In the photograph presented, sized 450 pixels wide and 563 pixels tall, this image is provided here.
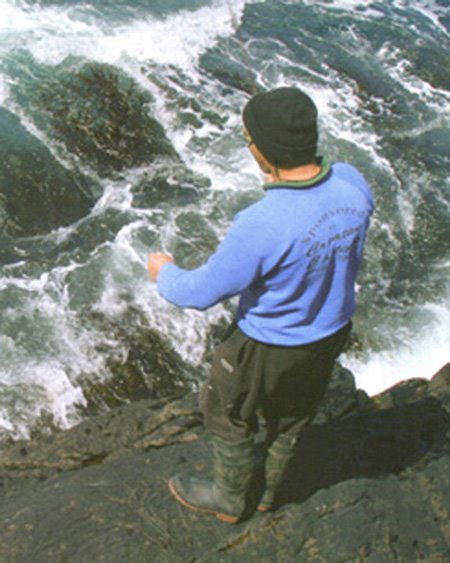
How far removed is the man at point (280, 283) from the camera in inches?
85.7

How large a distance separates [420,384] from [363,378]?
1329 mm

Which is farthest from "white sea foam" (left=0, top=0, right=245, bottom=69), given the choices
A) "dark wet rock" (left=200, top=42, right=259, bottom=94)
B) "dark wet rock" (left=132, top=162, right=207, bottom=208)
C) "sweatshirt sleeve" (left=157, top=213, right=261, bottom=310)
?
"sweatshirt sleeve" (left=157, top=213, right=261, bottom=310)

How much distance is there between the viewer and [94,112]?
866cm

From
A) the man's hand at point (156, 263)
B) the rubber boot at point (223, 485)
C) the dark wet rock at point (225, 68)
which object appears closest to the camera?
the man's hand at point (156, 263)

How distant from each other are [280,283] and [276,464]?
1.06 meters

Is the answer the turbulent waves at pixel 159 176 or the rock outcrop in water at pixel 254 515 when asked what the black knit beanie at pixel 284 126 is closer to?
the rock outcrop in water at pixel 254 515

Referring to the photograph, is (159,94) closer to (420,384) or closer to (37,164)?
(37,164)

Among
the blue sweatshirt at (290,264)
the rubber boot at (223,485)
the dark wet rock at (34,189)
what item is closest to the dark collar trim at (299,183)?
the blue sweatshirt at (290,264)

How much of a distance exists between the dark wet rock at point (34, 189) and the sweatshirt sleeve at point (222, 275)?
15.7 ft

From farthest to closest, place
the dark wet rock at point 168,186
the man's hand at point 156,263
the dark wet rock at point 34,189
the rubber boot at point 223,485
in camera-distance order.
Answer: the dark wet rock at point 168,186, the dark wet rock at point 34,189, the rubber boot at point 223,485, the man's hand at point 156,263

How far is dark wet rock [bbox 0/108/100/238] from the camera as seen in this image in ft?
23.5

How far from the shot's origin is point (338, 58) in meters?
11.6

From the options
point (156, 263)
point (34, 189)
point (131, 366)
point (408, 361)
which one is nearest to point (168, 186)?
point (34, 189)

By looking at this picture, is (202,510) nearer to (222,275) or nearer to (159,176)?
(222,275)
